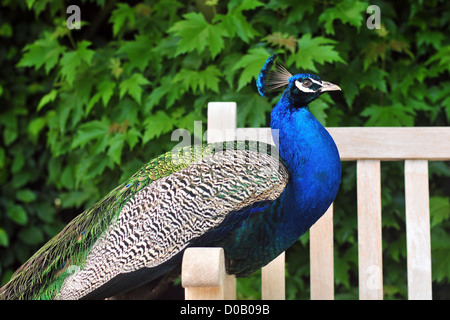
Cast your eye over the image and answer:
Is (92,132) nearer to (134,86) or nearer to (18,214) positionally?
(134,86)

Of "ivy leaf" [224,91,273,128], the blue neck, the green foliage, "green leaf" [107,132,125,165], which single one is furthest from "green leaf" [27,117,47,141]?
the blue neck

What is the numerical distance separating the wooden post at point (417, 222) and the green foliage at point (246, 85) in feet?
0.79

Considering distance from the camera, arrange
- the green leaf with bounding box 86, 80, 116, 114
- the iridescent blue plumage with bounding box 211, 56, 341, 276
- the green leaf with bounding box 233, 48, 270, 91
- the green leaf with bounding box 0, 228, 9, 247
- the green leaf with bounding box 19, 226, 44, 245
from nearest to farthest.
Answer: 1. the iridescent blue plumage with bounding box 211, 56, 341, 276
2. the green leaf with bounding box 233, 48, 270, 91
3. the green leaf with bounding box 86, 80, 116, 114
4. the green leaf with bounding box 0, 228, 9, 247
5. the green leaf with bounding box 19, 226, 44, 245

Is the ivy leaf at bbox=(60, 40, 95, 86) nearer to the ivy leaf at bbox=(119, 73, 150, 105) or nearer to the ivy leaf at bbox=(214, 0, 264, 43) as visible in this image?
the ivy leaf at bbox=(119, 73, 150, 105)

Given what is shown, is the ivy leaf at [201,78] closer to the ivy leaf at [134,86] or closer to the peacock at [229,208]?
the ivy leaf at [134,86]

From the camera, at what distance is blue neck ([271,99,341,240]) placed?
0.74 metres

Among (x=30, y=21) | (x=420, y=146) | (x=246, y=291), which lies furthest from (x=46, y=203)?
(x=420, y=146)

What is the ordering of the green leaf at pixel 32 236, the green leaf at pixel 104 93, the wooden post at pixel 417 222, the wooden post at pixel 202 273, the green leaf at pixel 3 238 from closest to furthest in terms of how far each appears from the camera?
the wooden post at pixel 202 273 → the wooden post at pixel 417 222 → the green leaf at pixel 104 93 → the green leaf at pixel 3 238 → the green leaf at pixel 32 236

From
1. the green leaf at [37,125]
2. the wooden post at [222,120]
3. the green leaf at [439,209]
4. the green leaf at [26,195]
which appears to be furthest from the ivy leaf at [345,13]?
the green leaf at [26,195]

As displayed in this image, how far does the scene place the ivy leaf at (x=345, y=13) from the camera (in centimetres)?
115

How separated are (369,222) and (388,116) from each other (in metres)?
0.36

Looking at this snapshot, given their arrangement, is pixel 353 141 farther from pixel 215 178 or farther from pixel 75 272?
pixel 75 272

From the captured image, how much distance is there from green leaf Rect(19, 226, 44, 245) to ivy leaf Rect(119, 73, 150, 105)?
2.12 ft

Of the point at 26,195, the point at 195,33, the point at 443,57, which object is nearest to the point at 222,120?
the point at 195,33
